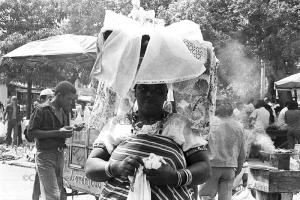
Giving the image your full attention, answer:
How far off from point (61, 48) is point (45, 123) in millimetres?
5288

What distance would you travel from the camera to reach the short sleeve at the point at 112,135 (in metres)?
A: 2.56

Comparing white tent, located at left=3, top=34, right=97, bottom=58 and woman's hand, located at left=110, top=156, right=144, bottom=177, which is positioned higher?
white tent, located at left=3, top=34, right=97, bottom=58

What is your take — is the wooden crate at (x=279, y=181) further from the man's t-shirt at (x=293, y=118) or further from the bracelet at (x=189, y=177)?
the man's t-shirt at (x=293, y=118)

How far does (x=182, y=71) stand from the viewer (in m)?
2.45

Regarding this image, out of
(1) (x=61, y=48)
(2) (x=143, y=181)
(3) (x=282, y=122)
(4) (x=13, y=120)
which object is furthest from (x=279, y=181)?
(4) (x=13, y=120)

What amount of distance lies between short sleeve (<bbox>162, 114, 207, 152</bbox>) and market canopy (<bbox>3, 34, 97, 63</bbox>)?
317 inches

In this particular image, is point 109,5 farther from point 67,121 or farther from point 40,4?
point 67,121

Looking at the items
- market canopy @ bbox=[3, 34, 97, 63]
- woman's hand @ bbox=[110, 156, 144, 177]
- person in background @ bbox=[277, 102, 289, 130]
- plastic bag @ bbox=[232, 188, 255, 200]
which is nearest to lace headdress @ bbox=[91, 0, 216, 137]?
woman's hand @ bbox=[110, 156, 144, 177]

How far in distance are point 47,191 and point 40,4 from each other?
17.9m

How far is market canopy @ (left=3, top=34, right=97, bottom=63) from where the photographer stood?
35.0 ft

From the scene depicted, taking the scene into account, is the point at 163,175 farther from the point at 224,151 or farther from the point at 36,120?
the point at 224,151

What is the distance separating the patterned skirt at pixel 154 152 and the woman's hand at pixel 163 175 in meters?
0.09

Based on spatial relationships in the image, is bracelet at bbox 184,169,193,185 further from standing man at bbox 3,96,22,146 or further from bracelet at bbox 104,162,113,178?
standing man at bbox 3,96,22,146

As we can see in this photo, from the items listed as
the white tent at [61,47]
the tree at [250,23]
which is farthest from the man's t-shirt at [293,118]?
the tree at [250,23]
